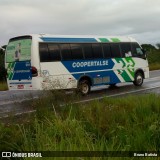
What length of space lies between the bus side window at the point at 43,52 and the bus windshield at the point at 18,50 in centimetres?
46

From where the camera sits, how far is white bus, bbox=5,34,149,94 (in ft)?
54.1

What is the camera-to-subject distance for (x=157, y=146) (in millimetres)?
7090

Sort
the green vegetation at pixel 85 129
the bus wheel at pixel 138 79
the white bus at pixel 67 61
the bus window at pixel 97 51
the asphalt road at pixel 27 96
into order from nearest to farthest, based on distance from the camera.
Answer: the green vegetation at pixel 85 129, the asphalt road at pixel 27 96, the white bus at pixel 67 61, the bus window at pixel 97 51, the bus wheel at pixel 138 79

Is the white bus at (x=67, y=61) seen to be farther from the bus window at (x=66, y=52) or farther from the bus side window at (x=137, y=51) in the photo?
the bus side window at (x=137, y=51)

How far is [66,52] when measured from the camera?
17.6 meters

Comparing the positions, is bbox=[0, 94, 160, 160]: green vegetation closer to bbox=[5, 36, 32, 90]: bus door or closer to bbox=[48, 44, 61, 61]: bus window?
bbox=[5, 36, 32, 90]: bus door

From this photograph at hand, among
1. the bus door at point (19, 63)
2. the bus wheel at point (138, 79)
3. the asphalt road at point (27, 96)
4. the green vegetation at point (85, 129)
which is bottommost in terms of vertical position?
the green vegetation at point (85, 129)

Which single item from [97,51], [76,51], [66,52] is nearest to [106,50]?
[97,51]

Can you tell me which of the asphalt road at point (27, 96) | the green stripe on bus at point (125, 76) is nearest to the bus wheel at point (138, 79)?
the green stripe on bus at point (125, 76)

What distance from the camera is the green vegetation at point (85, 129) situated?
6629 mm

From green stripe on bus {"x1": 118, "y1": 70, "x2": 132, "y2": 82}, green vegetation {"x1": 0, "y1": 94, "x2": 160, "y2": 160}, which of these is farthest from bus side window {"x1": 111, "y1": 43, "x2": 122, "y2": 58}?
green vegetation {"x1": 0, "y1": 94, "x2": 160, "y2": 160}

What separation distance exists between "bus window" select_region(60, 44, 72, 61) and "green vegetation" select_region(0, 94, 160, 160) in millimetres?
7702

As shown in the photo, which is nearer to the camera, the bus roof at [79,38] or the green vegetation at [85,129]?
the green vegetation at [85,129]

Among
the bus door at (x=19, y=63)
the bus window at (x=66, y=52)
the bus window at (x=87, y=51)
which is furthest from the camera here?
the bus window at (x=87, y=51)
